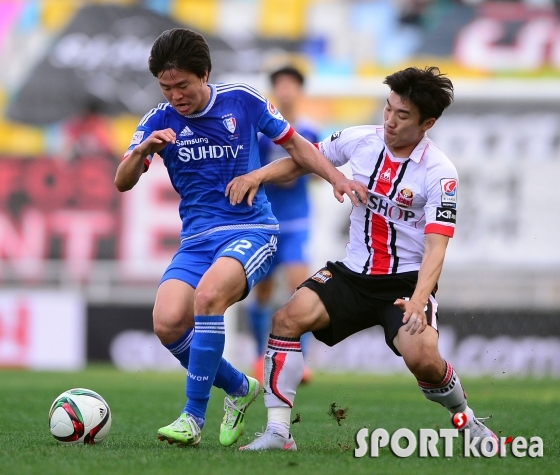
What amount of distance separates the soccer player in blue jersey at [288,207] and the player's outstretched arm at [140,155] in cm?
415

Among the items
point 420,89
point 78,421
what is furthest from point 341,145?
point 78,421

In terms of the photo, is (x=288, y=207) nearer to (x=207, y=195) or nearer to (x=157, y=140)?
(x=207, y=195)

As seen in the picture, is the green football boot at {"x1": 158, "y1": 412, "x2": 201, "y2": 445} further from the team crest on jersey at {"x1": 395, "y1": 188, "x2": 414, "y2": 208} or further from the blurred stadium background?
the blurred stadium background

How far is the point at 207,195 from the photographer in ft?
19.6

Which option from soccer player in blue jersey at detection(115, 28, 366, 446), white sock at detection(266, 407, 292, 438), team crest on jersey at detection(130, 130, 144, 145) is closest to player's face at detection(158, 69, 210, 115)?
soccer player in blue jersey at detection(115, 28, 366, 446)

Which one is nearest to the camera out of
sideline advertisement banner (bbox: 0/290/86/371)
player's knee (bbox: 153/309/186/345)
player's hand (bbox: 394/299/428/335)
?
player's hand (bbox: 394/299/428/335)

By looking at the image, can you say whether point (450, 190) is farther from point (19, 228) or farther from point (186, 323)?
point (19, 228)

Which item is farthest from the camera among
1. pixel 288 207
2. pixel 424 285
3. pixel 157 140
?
pixel 288 207

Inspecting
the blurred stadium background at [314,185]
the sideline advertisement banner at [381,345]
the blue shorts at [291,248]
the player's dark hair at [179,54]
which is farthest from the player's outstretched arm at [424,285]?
the sideline advertisement banner at [381,345]

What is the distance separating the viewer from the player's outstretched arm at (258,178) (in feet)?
19.2

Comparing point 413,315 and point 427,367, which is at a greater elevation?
point 413,315

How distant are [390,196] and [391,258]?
348 millimetres

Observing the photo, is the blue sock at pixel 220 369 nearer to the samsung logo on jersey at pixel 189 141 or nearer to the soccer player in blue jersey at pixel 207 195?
the soccer player in blue jersey at pixel 207 195

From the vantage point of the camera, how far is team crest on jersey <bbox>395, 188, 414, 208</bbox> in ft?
18.7
